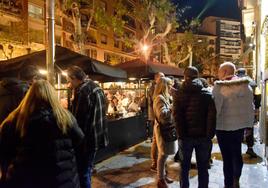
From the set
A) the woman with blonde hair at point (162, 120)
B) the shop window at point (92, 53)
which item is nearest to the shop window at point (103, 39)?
the shop window at point (92, 53)

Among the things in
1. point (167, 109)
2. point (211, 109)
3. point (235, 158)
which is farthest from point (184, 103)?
point (235, 158)

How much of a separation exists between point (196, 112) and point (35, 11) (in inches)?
1036

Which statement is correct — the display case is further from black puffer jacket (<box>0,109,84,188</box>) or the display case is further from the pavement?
black puffer jacket (<box>0,109,84,188</box>)

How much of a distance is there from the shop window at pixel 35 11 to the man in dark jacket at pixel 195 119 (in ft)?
83.2

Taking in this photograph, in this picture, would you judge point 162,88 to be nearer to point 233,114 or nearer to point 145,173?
point 233,114

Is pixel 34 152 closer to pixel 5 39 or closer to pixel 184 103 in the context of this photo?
pixel 184 103

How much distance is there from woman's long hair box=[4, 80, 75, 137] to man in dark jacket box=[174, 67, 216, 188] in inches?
78.4

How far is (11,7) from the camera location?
2500cm

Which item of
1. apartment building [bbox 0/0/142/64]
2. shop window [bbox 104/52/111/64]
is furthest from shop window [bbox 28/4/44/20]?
shop window [bbox 104/52/111/64]

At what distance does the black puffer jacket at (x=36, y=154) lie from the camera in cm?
253

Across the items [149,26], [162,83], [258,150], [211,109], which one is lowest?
[258,150]

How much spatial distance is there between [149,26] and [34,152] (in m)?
23.6

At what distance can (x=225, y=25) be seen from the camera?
139 feet

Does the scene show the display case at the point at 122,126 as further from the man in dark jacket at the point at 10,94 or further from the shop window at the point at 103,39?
the shop window at the point at 103,39
